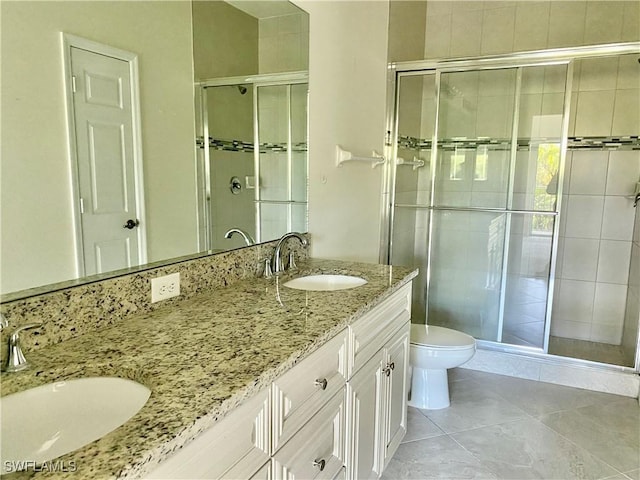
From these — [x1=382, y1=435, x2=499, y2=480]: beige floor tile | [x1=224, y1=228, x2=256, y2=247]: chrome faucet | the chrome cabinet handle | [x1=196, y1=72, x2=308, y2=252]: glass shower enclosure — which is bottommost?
[x1=382, y1=435, x2=499, y2=480]: beige floor tile

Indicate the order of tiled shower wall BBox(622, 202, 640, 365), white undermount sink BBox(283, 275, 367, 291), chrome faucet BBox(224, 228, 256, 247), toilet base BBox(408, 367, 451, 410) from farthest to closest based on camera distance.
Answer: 1. tiled shower wall BBox(622, 202, 640, 365)
2. toilet base BBox(408, 367, 451, 410)
3. white undermount sink BBox(283, 275, 367, 291)
4. chrome faucet BBox(224, 228, 256, 247)

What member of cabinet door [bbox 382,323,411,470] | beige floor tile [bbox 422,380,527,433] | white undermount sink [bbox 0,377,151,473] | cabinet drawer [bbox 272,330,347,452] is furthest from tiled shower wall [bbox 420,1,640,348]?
white undermount sink [bbox 0,377,151,473]

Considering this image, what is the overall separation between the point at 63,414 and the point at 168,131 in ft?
3.06

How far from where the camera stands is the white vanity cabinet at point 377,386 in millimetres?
1531

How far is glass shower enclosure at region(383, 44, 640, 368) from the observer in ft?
10.5

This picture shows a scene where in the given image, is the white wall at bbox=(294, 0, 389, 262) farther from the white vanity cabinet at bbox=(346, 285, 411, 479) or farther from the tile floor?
the tile floor

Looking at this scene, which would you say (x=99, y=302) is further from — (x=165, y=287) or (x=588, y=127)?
(x=588, y=127)

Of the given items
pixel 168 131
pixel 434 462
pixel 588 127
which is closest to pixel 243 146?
pixel 168 131

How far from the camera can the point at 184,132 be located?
5.19 ft

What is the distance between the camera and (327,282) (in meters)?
2.05

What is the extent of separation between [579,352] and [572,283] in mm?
557

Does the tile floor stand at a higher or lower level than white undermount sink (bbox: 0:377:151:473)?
lower

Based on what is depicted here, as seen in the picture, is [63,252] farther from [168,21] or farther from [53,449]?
[168,21]

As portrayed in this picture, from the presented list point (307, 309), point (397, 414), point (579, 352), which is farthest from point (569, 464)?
point (307, 309)
